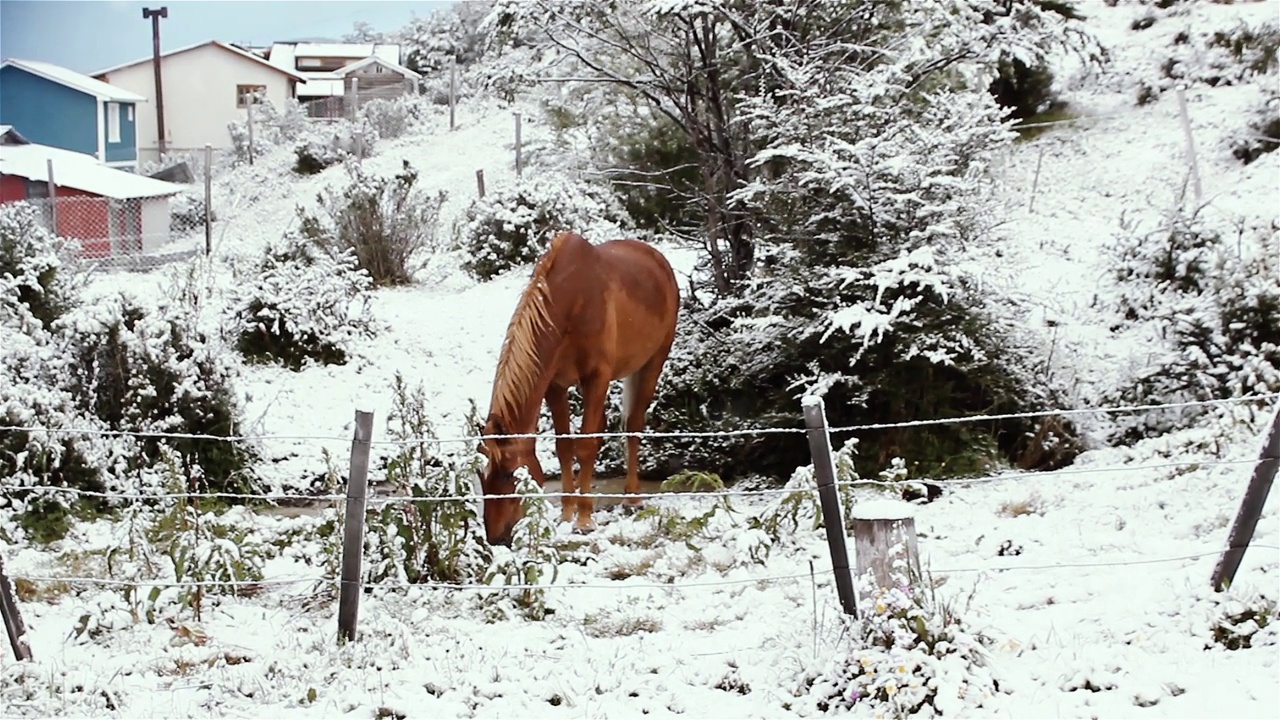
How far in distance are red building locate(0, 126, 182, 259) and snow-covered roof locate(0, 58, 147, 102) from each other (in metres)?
3.50

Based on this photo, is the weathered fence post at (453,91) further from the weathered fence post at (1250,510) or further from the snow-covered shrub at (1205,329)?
the weathered fence post at (1250,510)

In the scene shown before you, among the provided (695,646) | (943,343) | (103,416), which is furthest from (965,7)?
(103,416)

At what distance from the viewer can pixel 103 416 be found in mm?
7773

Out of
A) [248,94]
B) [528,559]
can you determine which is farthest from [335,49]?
[528,559]

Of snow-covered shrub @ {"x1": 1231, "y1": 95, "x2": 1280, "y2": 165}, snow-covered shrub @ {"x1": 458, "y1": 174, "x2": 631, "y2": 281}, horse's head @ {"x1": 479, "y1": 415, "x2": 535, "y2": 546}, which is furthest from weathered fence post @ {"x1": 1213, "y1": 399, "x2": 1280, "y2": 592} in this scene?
snow-covered shrub @ {"x1": 1231, "y1": 95, "x2": 1280, "y2": 165}

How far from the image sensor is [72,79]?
8898 millimetres

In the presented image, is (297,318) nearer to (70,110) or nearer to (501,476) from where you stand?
(70,110)

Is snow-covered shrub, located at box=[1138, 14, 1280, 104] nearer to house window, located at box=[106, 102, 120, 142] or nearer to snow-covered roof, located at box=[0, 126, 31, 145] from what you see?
house window, located at box=[106, 102, 120, 142]

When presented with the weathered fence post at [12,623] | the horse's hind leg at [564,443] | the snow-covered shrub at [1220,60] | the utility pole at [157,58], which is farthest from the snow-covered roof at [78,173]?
the snow-covered shrub at [1220,60]

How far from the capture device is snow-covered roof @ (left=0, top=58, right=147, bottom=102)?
8267 millimetres

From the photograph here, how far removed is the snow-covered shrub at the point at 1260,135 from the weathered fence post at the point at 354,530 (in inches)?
514

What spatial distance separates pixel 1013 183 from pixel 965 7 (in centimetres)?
728

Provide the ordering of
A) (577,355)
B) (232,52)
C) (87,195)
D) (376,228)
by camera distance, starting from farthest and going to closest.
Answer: (87,195)
(232,52)
(376,228)
(577,355)

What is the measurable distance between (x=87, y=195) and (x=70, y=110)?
4767 millimetres
